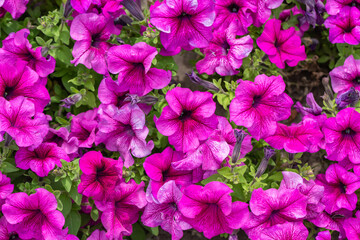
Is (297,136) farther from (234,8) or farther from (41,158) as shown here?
(41,158)

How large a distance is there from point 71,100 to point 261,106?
1.10 meters

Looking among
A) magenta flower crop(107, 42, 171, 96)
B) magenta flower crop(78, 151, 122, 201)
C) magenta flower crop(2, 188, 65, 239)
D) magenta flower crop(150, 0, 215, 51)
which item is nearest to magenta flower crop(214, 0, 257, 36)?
magenta flower crop(150, 0, 215, 51)

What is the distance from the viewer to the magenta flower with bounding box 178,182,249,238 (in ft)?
7.06

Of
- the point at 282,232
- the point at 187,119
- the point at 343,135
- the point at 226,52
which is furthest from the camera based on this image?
the point at 226,52

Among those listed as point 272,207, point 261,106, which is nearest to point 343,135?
point 261,106

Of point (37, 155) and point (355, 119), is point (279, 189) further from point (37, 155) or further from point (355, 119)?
point (37, 155)

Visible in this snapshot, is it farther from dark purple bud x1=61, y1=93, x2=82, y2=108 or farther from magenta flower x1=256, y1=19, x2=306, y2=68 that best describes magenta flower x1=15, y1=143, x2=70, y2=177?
magenta flower x1=256, y1=19, x2=306, y2=68

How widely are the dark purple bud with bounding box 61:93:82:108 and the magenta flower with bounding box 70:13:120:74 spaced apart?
0.62ft

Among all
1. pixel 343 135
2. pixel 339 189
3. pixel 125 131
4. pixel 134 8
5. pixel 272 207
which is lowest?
pixel 339 189

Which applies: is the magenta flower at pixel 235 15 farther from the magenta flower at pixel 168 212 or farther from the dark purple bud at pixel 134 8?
the magenta flower at pixel 168 212

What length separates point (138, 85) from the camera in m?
2.34

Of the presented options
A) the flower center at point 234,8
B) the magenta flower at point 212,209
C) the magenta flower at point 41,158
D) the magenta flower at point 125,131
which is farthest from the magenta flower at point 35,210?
the flower center at point 234,8

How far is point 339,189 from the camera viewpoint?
2.45 meters

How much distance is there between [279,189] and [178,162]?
57 centimetres
